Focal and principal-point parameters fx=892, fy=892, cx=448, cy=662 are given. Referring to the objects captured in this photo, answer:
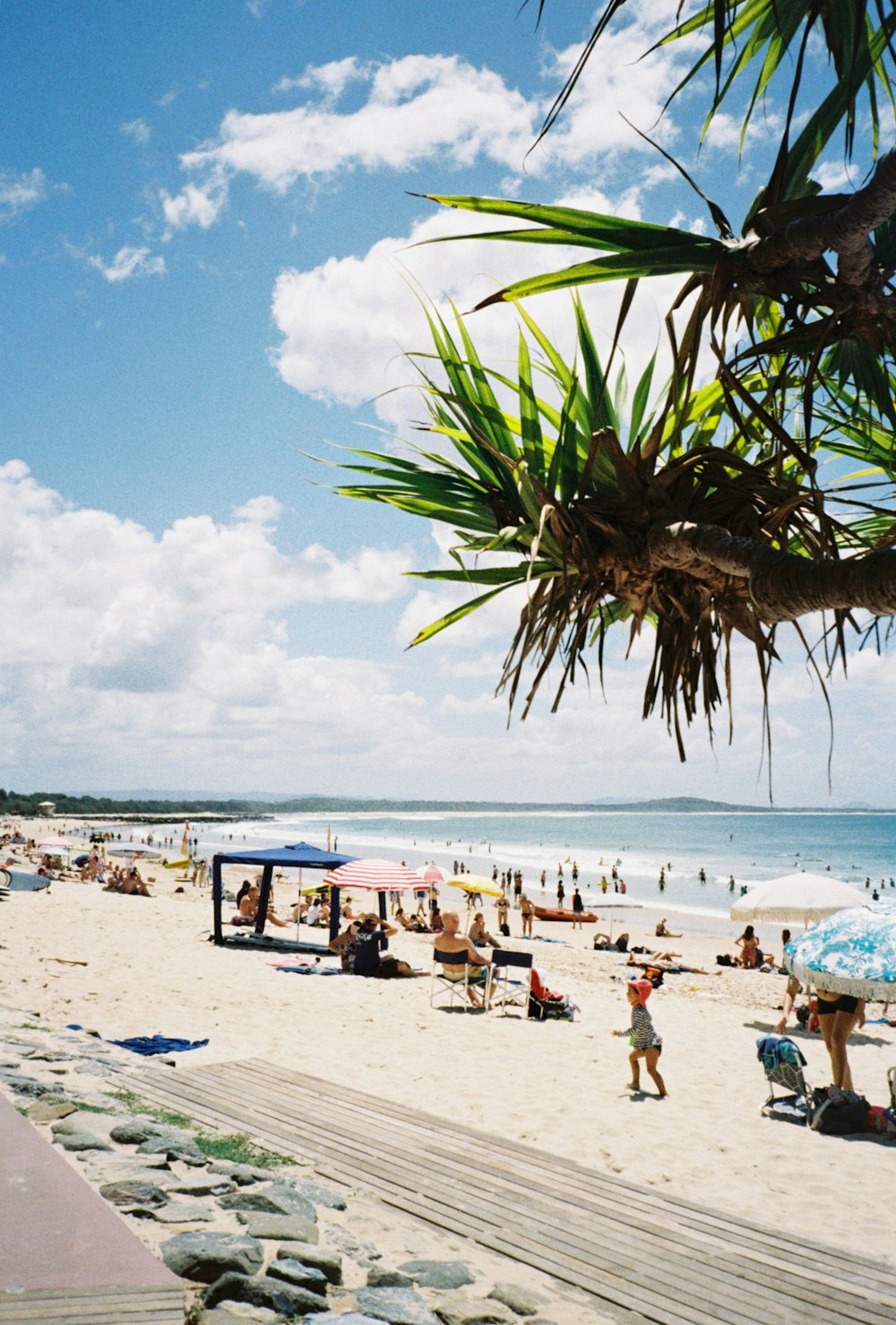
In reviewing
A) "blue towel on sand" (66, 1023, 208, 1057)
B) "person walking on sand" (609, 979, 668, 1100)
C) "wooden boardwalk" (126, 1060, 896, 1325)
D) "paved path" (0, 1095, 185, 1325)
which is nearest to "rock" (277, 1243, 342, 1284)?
"paved path" (0, 1095, 185, 1325)

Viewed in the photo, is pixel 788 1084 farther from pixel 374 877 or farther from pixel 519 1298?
pixel 374 877

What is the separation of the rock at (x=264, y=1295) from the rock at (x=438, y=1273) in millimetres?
634

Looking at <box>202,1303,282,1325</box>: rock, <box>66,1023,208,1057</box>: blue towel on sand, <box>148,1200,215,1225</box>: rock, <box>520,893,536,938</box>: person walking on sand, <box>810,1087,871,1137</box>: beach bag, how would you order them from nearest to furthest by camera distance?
<box>202,1303,282,1325</box>: rock, <box>148,1200,215,1225</box>: rock, <box>810,1087,871,1137</box>: beach bag, <box>66,1023,208,1057</box>: blue towel on sand, <box>520,893,536,938</box>: person walking on sand

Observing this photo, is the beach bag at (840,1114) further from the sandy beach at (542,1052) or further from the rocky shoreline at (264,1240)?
the rocky shoreline at (264,1240)

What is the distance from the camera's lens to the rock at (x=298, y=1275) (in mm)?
3002

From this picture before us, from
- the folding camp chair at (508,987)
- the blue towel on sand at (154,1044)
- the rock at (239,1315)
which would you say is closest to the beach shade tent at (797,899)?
the folding camp chair at (508,987)

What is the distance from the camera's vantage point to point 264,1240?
3.34 m

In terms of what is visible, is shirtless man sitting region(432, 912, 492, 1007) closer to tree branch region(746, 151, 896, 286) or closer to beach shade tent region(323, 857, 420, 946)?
beach shade tent region(323, 857, 420, 946)

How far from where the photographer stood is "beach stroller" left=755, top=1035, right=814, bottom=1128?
7.09 m

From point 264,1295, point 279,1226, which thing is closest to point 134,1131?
point 279,1226

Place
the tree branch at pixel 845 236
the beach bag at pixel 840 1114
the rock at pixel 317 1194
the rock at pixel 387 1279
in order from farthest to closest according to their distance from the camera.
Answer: the beach bag at pixel 840 1114, the rock at pixel 317 1194, the rock at pixel 387 1279, the tree branch at pixel 845 236

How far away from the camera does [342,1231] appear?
3.74m

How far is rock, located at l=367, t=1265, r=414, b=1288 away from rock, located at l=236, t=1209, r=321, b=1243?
10.9 inches

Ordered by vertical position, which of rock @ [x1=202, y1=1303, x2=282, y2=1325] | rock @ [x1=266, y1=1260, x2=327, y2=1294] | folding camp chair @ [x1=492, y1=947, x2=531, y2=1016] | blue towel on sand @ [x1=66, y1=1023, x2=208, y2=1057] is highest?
rock @ [x1=202, y1=1303, x2=282, y2=1325]
